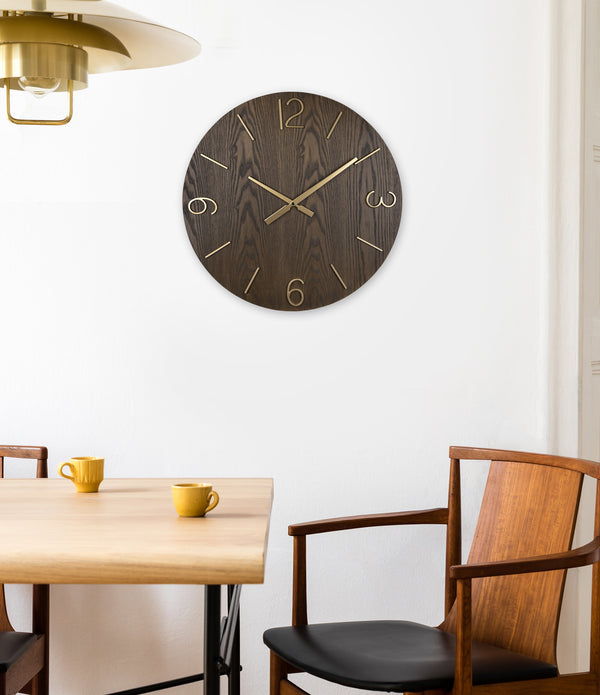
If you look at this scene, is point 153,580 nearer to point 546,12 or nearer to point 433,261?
point 433,261

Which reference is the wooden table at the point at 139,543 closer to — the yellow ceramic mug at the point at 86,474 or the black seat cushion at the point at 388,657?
the yellow ceramic mug at the point at 86,474

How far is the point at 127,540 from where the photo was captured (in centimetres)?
138

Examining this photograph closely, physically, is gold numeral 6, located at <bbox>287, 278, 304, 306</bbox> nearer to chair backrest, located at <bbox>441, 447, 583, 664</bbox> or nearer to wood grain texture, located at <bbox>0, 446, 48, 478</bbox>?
chair backrest, located at <bbox>441, 447, 583, 664</bbox>

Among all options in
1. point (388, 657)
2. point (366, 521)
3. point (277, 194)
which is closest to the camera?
point (388, 657)

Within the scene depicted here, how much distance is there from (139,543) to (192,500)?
0.20 metres

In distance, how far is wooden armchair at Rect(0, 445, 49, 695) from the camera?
5.71ft

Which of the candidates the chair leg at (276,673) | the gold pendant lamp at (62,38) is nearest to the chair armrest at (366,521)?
the chair leg at (276,673)

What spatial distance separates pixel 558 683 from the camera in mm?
1699

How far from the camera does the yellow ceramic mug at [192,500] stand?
1.56 m

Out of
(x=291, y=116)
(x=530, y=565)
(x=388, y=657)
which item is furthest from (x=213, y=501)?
(x=291, y=116)

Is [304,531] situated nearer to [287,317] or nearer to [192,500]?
[192,500]

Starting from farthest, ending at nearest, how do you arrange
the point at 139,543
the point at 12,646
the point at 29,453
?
the point at 29,453 < the point at 12,646 < the point at 139,543

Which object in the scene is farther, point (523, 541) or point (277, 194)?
point (277, 194)

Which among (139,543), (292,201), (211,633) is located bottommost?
(211,633)
